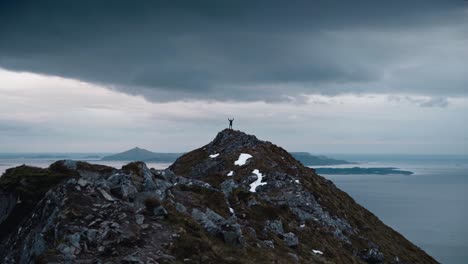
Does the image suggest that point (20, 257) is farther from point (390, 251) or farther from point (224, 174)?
point (390, 251)

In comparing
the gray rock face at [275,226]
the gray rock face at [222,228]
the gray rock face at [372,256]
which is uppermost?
the gray rock face at [222,228]

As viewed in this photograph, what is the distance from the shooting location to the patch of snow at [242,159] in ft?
254

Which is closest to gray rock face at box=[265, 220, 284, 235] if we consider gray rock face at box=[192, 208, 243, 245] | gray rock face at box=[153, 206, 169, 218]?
gray rock face at box=[192, 208, 243, 245]

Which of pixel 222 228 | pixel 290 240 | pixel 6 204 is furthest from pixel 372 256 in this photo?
pixel 6 204

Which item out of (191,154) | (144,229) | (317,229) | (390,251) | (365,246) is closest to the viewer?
(144,229)

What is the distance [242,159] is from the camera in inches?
3132

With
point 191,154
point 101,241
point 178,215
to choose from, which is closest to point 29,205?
point 101,241

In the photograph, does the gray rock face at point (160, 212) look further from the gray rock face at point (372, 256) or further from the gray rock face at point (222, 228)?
the gray rock face at point (372, 256)

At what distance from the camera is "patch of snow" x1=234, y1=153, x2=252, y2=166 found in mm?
77512

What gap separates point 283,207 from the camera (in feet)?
179

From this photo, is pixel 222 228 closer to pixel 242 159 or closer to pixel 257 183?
pixel 257 183

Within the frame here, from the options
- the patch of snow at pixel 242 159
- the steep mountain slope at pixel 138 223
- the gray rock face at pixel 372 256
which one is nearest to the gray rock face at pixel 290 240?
the steep mountain slope at pixel 138 223

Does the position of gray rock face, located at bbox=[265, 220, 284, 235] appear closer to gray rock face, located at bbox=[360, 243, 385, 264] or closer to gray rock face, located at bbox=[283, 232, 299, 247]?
gray rock face, located at bbox=[283, 232, 299, 247]

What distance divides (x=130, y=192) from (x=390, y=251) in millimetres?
50706
